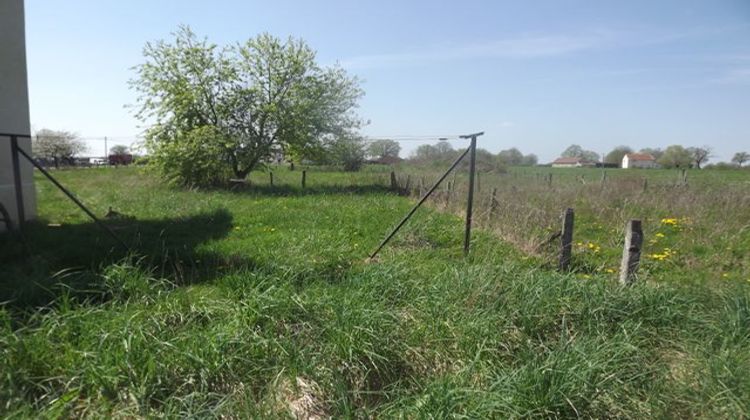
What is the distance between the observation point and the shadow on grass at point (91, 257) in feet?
13.0

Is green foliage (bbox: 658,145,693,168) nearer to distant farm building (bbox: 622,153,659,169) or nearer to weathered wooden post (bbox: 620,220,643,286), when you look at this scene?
distant farm building (bbox: 622,153,659,169)

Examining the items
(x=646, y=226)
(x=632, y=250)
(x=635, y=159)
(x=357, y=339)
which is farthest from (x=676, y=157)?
(x=357, y=339)

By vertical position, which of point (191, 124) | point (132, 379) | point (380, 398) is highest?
point (191, 124)

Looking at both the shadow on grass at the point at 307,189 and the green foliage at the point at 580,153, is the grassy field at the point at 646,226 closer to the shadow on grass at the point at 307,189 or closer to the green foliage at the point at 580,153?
the shadow on grass at the point at 307,189

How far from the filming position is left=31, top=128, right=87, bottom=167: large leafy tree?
147 feet

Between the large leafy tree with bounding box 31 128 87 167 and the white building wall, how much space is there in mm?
41402

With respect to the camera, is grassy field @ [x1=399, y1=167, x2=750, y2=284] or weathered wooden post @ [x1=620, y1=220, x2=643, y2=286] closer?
weathered wooden post @ [x1=620, y1=220, x2=643, y2=286]

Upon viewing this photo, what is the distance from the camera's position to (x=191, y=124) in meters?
17.6

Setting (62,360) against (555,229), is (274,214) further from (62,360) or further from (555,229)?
(62,360)

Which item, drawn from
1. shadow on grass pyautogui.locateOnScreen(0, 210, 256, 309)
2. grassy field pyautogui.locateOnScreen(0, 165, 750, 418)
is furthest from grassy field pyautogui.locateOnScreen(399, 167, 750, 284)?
shadow on grass pyautogui.locateOnScreen(0, 210, 256, 309)

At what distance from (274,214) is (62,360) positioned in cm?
724

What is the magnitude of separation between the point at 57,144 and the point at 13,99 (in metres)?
51.4

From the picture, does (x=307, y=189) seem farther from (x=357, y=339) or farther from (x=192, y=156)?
(x=357, y=339)

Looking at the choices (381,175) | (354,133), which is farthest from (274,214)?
(354,133)
